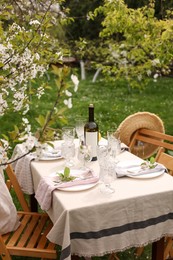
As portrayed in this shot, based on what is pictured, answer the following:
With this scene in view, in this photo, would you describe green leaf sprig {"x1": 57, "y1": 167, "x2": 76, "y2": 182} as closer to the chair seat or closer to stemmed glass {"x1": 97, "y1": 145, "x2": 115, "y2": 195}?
stemmed glass {"x1": 97, "y1": 145, "x2": 115, "y2": 195}

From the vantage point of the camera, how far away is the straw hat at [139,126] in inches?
149

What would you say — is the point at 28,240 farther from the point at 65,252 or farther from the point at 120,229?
the point at 120,229

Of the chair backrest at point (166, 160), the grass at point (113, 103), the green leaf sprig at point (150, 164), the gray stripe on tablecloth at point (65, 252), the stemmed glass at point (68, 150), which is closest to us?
the gray stripe on tablecloth at point (65, 252)

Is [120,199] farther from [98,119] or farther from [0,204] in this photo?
[98,119]

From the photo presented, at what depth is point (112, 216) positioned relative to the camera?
2346mm

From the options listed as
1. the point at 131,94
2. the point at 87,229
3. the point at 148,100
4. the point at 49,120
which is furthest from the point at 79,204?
the point at 131,94

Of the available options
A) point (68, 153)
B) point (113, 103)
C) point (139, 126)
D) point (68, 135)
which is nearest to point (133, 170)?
point (68, 153)

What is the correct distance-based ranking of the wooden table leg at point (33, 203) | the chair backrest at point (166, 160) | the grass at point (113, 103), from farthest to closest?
the grass at point (113, 103)
the wooden table leg at point (33, 203)
the chair backrest at point (166, 160)

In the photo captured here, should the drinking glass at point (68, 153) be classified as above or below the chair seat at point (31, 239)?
above

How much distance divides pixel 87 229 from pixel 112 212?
18 cm

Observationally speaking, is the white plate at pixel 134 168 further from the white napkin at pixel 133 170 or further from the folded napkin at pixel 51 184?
the folded napkin at pixel 51 184

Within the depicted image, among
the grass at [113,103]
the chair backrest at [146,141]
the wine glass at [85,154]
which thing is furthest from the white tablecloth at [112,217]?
the grass at [113,103]

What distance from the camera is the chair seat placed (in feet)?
8.37

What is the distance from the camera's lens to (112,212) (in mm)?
2340
